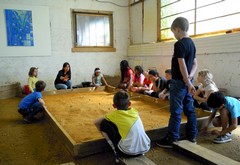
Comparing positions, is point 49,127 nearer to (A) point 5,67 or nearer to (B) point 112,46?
(A) point 5,67

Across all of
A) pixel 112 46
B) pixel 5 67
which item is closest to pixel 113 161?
pixel 5 67

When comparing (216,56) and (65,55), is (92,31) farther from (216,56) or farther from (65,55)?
(216,56)

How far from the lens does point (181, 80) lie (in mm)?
2133

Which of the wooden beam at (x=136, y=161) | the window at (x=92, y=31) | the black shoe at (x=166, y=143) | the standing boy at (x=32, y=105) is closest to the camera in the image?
the wooden beam at (x=136, y=161)

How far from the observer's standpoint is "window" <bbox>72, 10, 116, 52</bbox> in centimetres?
676

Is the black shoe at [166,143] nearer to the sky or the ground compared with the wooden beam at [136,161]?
nearer to the ground

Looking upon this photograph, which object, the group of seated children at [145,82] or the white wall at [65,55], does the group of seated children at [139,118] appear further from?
the white wall at [65,55]

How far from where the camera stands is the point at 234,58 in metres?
3.77

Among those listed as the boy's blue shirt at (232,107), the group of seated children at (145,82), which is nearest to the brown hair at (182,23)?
the boy's blue shirt at (232,107)

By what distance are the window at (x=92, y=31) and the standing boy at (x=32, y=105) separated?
3557 millimetres

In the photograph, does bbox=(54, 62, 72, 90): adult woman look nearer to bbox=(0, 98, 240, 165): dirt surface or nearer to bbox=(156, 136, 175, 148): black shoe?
bbox=(0, 98, 240, 165): dirt surface

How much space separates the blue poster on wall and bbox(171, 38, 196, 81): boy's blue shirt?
16.8 feet

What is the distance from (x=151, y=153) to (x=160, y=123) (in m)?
0.76

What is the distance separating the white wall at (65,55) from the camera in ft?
19.9
